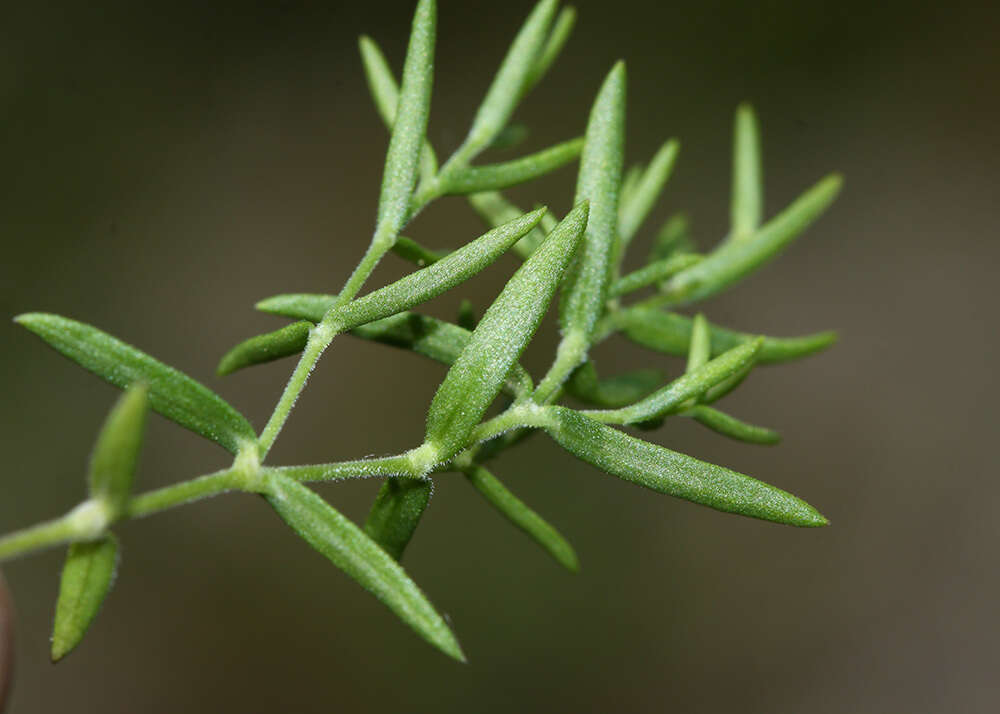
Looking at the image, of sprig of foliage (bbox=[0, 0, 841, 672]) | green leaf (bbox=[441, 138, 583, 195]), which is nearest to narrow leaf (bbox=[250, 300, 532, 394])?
sprig of foliage (bbox=[0, 0, 841, 672])

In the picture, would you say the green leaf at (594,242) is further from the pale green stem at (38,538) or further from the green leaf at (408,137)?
the pale green stem at (38,538)

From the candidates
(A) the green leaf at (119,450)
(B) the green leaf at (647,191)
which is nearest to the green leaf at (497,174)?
(B) the green leaf at (647,191)

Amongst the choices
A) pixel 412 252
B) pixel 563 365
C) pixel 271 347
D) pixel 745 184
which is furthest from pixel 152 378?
pixel 745 184

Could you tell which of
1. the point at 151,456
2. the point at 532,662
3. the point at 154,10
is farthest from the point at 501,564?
the point at 154,10

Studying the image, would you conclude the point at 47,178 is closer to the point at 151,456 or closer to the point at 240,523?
the point at 151,456

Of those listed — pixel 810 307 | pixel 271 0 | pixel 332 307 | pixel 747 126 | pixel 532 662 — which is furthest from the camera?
pixel 810 307

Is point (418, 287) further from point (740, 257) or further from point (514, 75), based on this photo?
point (740, 257)
